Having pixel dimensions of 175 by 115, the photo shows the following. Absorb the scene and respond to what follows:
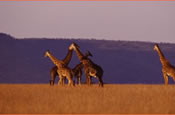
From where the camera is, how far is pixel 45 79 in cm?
6366

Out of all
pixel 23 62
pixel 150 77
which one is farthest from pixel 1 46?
pixel 150 77

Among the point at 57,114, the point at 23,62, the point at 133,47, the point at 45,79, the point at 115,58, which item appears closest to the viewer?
the point at 57,114

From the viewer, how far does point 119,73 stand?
70375 mm

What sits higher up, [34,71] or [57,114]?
[34,71]

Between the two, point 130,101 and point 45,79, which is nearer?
point 130,101

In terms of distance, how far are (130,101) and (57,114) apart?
292 cm

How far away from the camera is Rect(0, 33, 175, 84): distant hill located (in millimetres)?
65500

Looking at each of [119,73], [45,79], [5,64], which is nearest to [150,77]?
[119,73]

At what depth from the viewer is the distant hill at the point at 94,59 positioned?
6550 centimetres

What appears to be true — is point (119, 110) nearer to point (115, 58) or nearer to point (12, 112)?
point (12, 112)

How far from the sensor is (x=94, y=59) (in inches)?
3039

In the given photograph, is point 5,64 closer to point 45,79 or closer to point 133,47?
point 45,79

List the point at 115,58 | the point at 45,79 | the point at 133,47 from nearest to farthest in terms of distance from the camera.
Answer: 1. the point at 45,79
2. the point at 115,58
3. the point at 133,47

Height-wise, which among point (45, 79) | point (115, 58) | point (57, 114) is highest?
point (115, 58)
